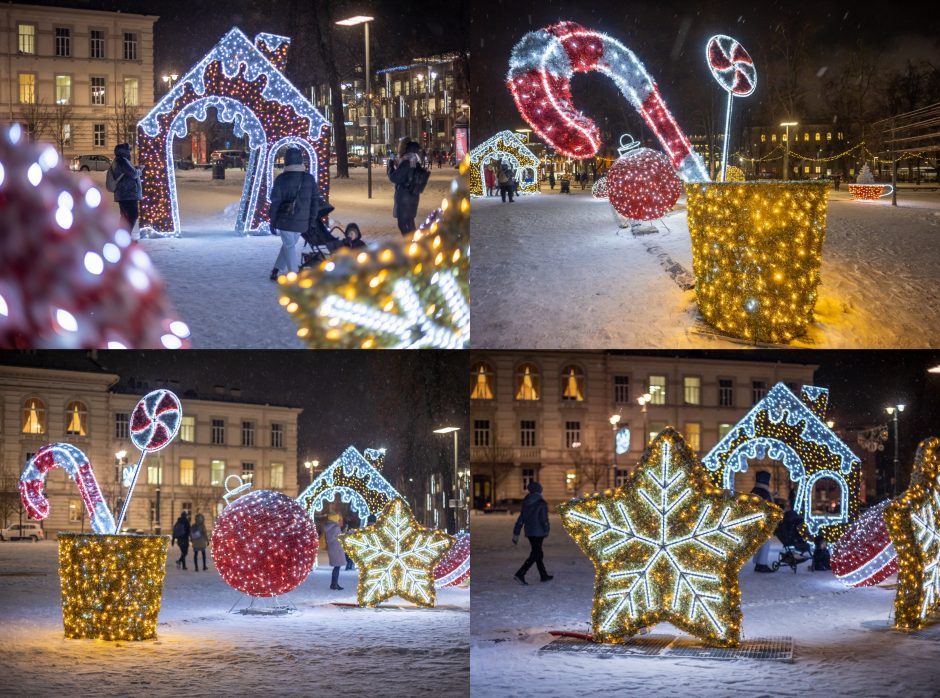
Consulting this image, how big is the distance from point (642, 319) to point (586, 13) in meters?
8.16

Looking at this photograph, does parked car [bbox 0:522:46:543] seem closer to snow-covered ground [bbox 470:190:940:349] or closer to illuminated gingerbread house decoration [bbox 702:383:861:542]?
snow-covered ground [bbox 470:190:940:349]

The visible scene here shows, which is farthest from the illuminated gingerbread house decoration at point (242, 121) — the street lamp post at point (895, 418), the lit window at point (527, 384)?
the street lamp post at point (895, 418)

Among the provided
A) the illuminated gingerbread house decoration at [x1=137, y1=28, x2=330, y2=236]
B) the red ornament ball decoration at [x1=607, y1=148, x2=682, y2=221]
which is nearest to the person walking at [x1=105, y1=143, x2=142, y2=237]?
the illuminated gingerbread house decoration at [x1=137, y1=28, x2=330, y2=236]

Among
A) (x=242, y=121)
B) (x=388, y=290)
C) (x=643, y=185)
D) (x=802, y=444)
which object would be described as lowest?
(x=802, y=444)

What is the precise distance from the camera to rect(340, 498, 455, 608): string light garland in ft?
34.1

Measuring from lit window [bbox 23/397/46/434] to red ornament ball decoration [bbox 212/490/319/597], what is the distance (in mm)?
2348

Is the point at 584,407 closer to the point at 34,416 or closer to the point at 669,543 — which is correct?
the point at 34,416

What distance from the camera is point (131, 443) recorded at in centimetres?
1296

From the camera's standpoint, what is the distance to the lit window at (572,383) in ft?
42.3

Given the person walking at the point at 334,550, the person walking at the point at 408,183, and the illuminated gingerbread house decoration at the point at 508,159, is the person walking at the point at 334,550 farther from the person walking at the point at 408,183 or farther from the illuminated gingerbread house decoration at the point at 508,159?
the illuminated gingerbread house decoration at the point at 508,159

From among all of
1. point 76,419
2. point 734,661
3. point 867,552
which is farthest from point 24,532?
point 734,661

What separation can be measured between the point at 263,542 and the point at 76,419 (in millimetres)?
3182

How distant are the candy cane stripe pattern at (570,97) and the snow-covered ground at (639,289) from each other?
85 cm

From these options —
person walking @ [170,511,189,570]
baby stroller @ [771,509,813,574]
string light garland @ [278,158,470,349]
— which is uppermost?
string light garland @ [278,158,470,349]
